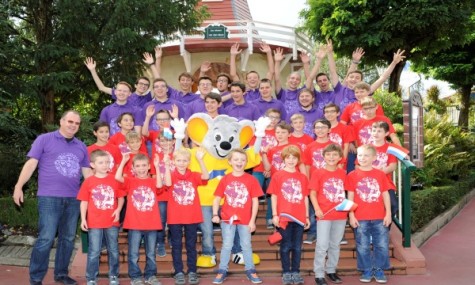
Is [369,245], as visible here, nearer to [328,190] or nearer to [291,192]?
[328,190]

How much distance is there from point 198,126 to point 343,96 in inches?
96.3

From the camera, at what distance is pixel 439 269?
6.41 meters

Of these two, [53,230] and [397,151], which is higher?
[397,151]

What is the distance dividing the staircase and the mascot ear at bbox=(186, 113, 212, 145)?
4.79 ft

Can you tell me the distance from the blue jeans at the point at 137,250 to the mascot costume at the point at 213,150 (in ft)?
2.21

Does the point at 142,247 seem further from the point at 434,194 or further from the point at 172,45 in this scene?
the point at 172,45

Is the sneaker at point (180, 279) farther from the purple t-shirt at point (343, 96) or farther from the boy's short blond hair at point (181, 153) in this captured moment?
the purple t-shirt at point (343, 96)

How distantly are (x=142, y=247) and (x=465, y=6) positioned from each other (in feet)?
47.4

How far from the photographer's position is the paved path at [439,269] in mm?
5844

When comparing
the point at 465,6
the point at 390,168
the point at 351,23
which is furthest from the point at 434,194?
the point at 465,6

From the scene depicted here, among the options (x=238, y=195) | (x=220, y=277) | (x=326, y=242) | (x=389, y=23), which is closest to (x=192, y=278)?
(x=220, y=277)

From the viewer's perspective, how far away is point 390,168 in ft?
19.5

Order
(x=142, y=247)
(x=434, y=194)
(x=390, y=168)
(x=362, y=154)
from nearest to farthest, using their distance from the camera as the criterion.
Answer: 1. (x=362, y=154)
2. (x=390, y=168)
3. (x=142, y=247)
4. (x=434, y=194)

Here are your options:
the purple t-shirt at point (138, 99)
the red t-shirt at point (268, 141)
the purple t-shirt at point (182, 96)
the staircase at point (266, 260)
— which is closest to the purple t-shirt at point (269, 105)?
the red t-shirt at point (268, 141)
